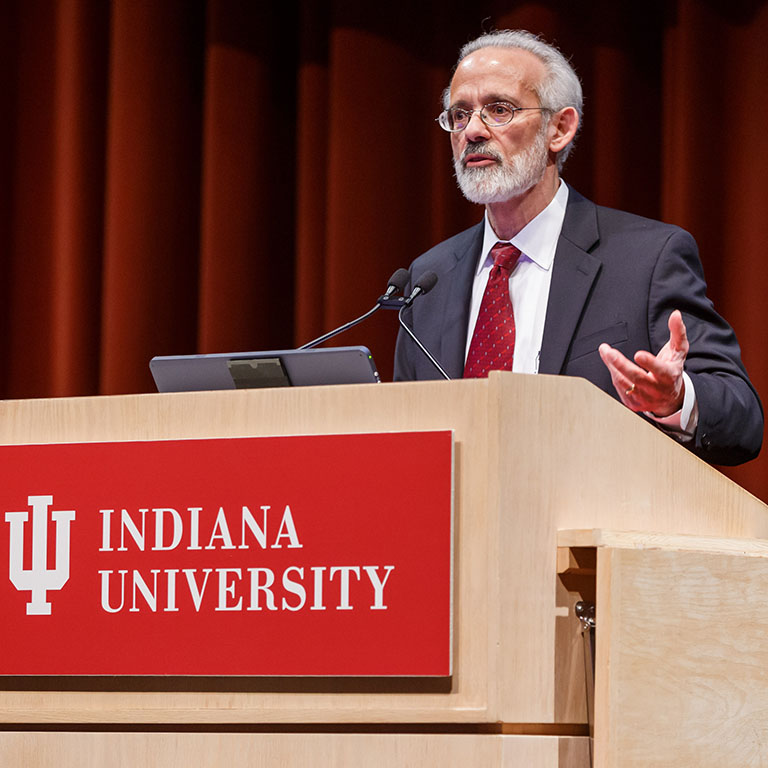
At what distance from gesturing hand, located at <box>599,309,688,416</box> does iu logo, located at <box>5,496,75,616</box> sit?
0.58 meters

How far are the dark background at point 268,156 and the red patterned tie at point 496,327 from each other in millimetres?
613

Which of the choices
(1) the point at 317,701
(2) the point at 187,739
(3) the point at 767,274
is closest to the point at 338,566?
(1) the point at 317,701

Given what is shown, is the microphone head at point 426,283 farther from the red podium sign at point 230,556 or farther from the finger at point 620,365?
the red podium sign at point 230,556

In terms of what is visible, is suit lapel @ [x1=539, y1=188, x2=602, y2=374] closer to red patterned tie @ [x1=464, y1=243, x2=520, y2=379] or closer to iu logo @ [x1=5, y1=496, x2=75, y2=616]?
red patterned tie @ [x1=464, y1=243, x2=520, y2=379]

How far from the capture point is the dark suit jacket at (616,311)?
1.72 metres

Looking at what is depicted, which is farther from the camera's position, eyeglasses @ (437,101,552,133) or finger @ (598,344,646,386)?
eyeglasses @ (437,101,552,133)

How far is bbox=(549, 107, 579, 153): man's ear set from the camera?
7.20 feet

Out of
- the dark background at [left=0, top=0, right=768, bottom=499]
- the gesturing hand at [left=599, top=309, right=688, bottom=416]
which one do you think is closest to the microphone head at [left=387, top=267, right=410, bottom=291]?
the gesturing hand at [left=599, top=309, right=688, bottom=416]

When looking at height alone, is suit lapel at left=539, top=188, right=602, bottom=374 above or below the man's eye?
below

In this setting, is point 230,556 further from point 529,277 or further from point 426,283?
point 529,277

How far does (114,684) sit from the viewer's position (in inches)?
49.5

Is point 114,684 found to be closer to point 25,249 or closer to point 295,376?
point 295,376

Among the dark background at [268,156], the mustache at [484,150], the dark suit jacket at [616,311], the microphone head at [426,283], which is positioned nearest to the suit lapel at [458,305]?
the dark suit jacket at [616,311]

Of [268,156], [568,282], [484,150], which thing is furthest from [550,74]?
[268,156]
